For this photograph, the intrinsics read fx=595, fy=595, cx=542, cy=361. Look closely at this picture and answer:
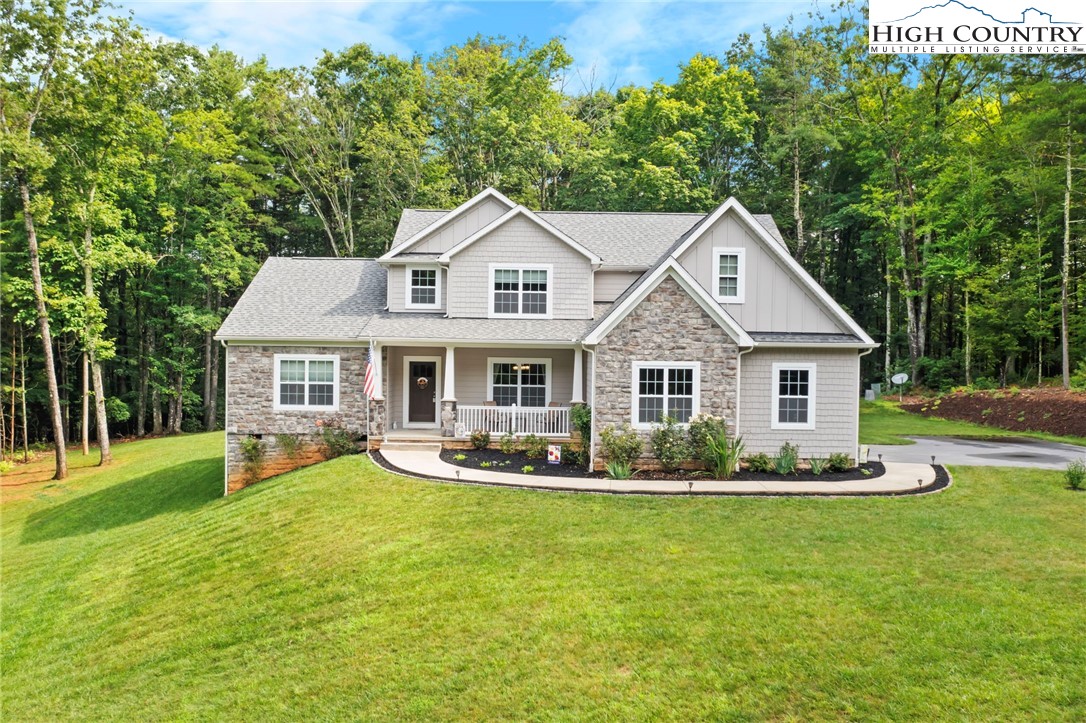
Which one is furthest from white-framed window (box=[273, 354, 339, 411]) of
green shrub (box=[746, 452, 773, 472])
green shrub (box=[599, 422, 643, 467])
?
green shrub (box=[746, 452, 773, 472])

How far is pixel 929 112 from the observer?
1146 inches

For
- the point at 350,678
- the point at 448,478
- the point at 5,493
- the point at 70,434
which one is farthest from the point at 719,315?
the point at 70,434

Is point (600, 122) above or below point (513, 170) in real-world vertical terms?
above

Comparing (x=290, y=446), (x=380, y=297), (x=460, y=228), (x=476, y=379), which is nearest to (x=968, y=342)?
(x=476, y=379)

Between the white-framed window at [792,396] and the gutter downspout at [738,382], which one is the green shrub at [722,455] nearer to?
the gutter downspout at [738,382]

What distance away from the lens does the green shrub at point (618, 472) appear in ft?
42.3

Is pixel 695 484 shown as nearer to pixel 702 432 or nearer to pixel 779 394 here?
pixel 702 432

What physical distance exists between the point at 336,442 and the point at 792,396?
1169cm

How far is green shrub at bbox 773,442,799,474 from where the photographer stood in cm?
1354

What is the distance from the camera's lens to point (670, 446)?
1336 centimetres

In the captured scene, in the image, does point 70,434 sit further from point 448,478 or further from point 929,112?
point 929,112

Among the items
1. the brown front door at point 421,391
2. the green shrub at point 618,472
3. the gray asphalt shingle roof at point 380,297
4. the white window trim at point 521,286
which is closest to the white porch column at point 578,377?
the gray asphalt shingle roof at point 380,297

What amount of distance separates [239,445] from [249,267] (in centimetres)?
1841

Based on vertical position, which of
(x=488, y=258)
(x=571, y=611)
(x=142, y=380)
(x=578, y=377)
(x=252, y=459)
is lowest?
(x=571, y=611)
